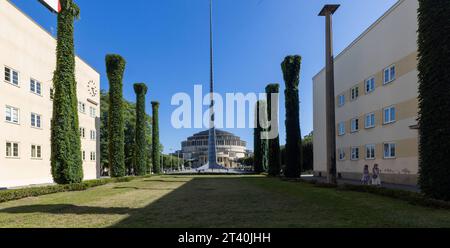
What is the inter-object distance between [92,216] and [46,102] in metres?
27.0

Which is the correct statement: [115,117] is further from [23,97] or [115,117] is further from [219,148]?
[219,148]

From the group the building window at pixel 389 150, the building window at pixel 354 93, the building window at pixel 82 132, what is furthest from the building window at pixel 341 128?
the building window at pixel 82 132

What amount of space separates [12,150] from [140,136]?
20.6 meters

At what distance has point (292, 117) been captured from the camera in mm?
34844

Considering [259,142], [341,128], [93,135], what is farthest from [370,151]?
[93,135]

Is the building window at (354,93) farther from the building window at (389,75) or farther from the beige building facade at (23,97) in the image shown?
the beige building facade at (23,97)

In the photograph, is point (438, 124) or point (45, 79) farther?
point (45, 79)

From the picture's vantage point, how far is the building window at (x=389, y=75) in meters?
26.5

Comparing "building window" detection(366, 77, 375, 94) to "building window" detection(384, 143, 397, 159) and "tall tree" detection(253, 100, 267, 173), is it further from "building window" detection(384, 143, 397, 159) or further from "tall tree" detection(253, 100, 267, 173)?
"tall tree" detection(253, 100, 267, 173)

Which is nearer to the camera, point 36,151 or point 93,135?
point 36,151

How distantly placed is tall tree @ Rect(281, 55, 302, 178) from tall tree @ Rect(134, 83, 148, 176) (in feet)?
66.5
